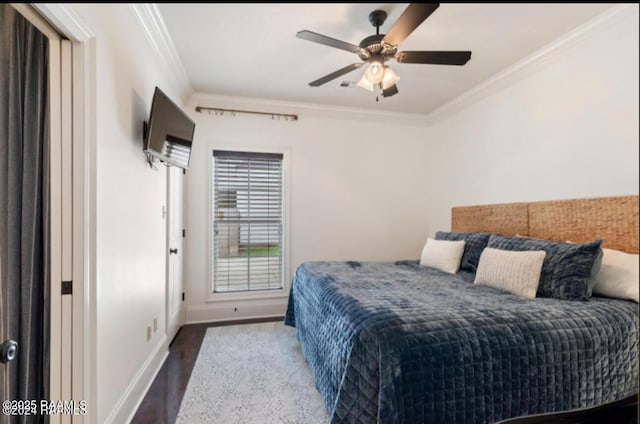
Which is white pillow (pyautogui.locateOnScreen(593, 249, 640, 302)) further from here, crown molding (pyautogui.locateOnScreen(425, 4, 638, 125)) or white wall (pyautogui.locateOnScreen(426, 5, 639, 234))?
crown molding (pyautogui.locateOnScreen(425, 4, 638, 125))

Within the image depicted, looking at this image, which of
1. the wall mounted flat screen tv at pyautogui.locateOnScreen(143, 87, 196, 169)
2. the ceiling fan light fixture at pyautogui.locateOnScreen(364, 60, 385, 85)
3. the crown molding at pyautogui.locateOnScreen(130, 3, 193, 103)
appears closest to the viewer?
the crown molding at pyautogui.locateOnScreen(130, 3, 193, 103)

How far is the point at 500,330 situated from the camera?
1365 mm

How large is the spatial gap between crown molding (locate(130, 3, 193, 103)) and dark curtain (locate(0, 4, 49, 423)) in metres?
0.55

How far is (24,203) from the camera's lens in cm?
127

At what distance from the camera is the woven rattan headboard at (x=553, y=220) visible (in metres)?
1.49

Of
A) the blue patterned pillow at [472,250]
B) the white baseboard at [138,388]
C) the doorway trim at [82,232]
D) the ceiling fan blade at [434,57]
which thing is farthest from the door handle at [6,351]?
the blue patterned pillow at [472,250]

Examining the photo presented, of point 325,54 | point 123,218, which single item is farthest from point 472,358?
point 325,54

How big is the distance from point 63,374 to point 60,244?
594 millimetres

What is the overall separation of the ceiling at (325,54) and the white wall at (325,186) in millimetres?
337

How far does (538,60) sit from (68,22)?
2.97m

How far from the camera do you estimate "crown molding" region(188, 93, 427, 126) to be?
329 centimetres

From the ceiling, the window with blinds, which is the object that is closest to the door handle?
the ceiling

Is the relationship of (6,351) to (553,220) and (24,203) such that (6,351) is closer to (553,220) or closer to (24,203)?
(24,203)

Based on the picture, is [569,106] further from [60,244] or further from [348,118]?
[60,244]
